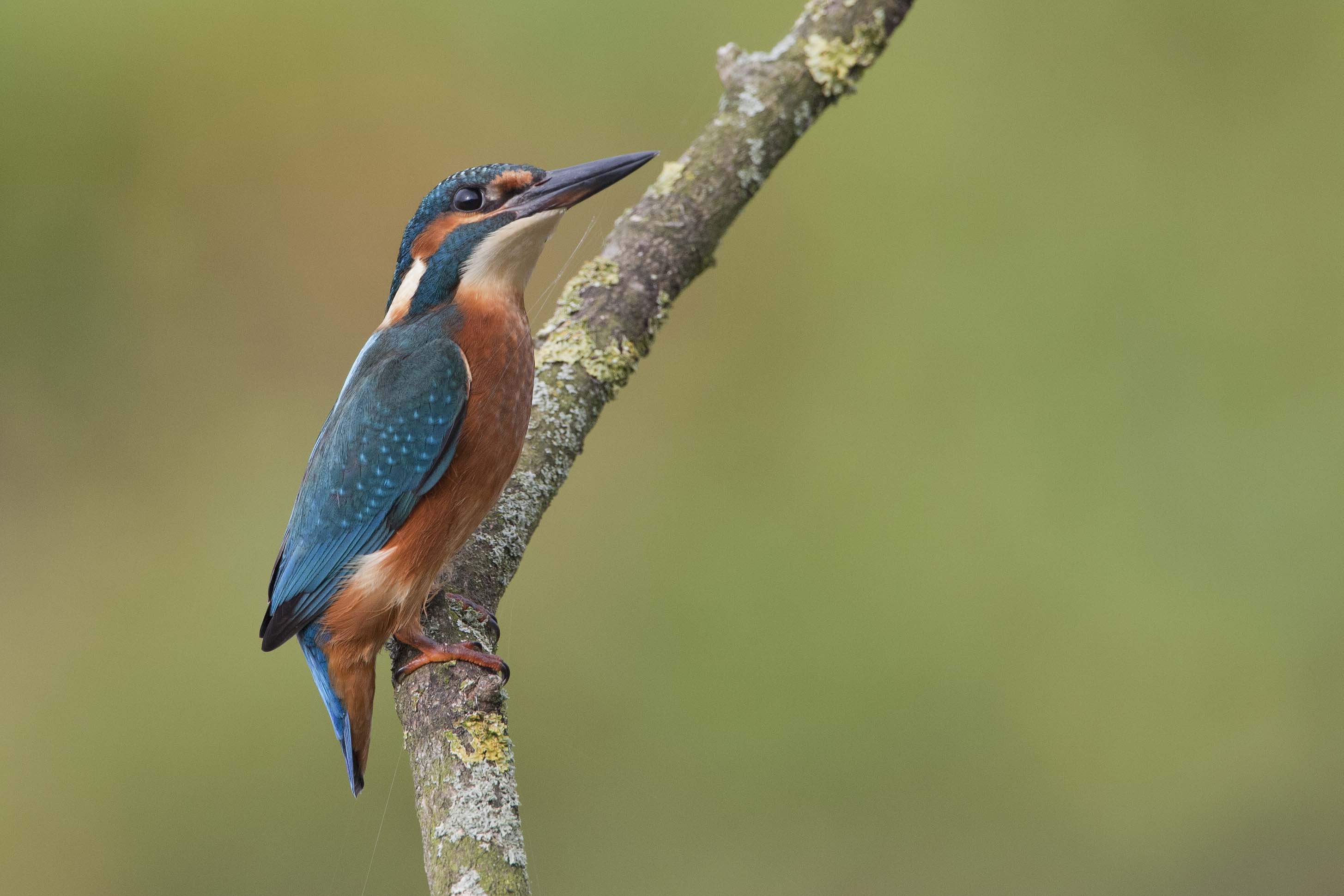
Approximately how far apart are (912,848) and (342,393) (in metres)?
1.93

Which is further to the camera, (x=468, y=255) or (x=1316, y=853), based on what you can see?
(x=1316, y=853)

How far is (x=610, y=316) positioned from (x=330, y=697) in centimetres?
82

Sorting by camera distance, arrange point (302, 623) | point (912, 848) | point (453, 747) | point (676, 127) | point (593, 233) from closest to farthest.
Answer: point (453, 747)
point (302, 623)
point (593, 233)
point (912, 848)
point (676, 127)

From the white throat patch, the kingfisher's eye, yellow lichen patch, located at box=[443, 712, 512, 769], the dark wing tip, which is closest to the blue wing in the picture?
the dark wing tip

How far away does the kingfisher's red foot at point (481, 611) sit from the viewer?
1825 mm

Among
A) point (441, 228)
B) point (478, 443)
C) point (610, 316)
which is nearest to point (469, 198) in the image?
point (441, 228)

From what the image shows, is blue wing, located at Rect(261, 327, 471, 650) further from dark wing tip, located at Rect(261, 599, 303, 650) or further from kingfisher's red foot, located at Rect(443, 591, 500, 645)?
kingfisher's red foot, located at Rect(443, 591, 500, 645)

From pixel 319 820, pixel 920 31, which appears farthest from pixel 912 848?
pixel 920 31

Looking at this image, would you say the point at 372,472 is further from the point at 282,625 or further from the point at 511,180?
the point at 511,180

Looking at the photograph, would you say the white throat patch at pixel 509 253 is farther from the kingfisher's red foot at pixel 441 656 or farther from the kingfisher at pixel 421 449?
the kingfisher's red foot at pixel 441 656

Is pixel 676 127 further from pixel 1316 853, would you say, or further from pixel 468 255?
pixel 1316 853

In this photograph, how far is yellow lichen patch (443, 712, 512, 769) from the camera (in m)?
1.47

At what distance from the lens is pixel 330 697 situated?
1856mm

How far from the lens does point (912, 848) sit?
3.05 m
